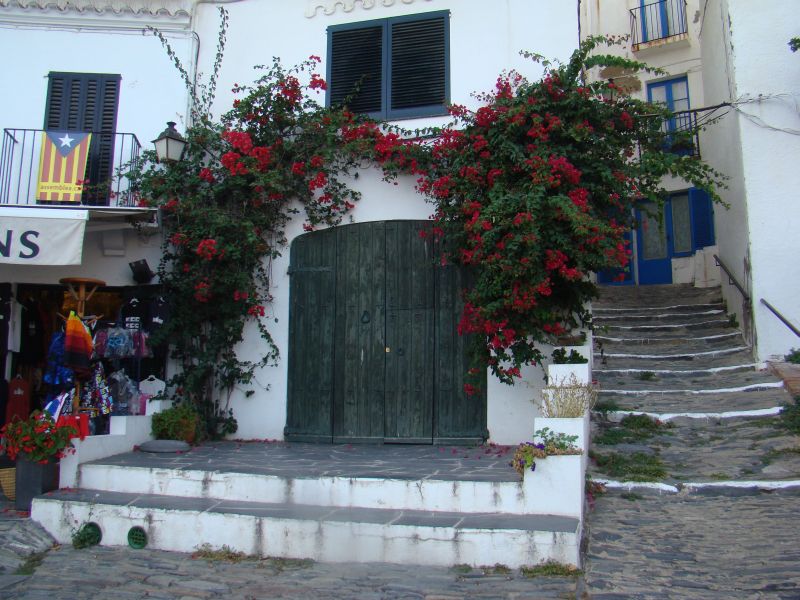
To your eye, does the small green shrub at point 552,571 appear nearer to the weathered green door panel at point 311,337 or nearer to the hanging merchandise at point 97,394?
the weathered green door panel at point 311,337

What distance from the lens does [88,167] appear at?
9844 mm

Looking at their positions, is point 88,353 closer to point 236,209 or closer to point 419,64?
point 236,209

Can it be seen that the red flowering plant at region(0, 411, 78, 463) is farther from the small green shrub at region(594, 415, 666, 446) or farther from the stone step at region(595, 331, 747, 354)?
the stone step at region(595, 331, 747, 354)

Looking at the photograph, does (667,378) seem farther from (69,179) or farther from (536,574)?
(69,179)

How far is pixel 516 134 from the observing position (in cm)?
781

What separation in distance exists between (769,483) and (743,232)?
4.69 metres

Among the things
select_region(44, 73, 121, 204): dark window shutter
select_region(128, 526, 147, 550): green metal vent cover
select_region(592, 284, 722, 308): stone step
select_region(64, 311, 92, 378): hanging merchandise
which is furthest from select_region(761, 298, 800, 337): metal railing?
select_region(44, 73, 121, 204): dark window shutter

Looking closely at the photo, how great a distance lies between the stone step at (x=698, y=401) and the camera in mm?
7898

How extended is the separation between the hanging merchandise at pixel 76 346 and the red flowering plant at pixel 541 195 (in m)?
4.52

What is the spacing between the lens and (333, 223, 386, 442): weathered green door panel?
29.1ft

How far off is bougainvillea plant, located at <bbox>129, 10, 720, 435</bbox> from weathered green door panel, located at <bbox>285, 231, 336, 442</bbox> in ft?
1.08

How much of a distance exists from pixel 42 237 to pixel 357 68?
4793 mm

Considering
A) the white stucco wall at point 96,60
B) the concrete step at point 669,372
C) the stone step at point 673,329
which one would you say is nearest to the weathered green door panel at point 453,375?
the concrete step at point 669,372

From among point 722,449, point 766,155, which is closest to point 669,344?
point 766,155
